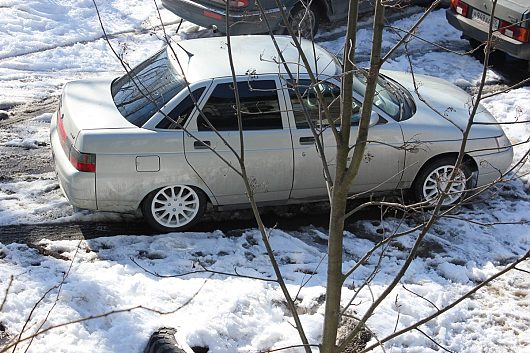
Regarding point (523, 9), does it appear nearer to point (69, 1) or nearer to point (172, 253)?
point (172, 253)

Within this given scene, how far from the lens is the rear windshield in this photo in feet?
22.9

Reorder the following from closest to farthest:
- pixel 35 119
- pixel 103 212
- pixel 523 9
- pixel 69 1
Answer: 1. pixel 103 212
2. pixel 35 119
3. pixel 523 9
4. pixel 69 1

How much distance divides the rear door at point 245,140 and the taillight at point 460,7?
5.04 meters

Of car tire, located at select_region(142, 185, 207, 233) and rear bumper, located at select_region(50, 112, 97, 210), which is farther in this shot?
car tire, located at select_region(142, 185, 207, 233)

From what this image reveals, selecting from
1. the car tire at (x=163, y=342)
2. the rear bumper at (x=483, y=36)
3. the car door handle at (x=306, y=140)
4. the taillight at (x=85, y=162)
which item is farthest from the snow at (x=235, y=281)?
the rear bumper at (x=483, y=36)

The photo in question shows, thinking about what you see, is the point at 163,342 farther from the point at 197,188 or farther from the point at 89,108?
the point at 89,108

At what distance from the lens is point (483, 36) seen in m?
10.9

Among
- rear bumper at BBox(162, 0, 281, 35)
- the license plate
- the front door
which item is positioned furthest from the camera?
rear bumper at BBox(162, 0, 281, 35)

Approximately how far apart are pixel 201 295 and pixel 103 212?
1.83m

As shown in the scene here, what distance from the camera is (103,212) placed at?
7.39 meters

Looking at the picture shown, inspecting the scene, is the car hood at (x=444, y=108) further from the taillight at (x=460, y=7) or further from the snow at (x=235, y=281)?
the taillight at (x=460, y=7)

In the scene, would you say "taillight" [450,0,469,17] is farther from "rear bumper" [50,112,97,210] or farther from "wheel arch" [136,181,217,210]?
"rear bumper" [50,112,97,210]

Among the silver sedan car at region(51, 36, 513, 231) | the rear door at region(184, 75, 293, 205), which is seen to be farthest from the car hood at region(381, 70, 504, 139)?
the rear door at region(184, 75, 293, 205)

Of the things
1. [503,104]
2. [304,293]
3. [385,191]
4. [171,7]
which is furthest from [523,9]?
[304,293]
